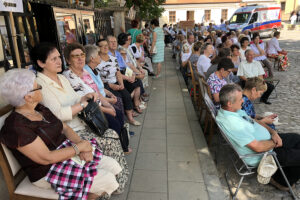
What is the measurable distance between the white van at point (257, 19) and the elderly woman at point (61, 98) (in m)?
15.8

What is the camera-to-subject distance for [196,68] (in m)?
5.03

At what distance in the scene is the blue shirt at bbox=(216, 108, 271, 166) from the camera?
7.26 feet

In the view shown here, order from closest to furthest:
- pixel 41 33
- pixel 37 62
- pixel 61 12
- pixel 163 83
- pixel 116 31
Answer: pixel 37 62, pixel 41 33, pixel 61 12, pixel 163 83, pixel 116 31

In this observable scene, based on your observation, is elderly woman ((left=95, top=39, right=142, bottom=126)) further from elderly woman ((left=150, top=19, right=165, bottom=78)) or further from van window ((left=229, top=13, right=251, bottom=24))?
van window ((left=229, top=13, right=251, bottom=24))

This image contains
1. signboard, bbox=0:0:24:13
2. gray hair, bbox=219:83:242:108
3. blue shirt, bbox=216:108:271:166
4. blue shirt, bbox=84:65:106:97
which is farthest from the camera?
blue shirt, bbox=84:65:106:97

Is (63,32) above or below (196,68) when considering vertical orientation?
above

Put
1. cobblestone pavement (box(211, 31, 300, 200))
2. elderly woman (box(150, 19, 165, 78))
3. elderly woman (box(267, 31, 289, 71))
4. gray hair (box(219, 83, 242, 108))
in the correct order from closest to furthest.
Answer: gray hair (box(219, 83, 242, 108)) < cobblestone pavement (box(211, 31, 300, 200)) < elderly woman (box(150, 19, 165, 78)) < elderly woman (box(267, 31, 289, 71))

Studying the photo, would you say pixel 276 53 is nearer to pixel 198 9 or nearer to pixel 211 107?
pixel 211 107

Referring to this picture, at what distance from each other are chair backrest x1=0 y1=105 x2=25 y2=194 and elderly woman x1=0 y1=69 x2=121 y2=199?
42 millimetres

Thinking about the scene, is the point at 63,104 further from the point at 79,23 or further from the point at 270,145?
the point at 79,23

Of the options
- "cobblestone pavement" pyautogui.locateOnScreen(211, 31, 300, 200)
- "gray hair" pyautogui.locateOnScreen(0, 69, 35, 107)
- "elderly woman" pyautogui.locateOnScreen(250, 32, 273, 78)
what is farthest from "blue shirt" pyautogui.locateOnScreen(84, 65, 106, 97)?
"elderly woman" pyautogui.locateOnScreen(250, 32, 273, 78)

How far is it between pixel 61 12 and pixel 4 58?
1516 mm

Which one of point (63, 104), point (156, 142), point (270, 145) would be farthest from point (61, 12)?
point (270, 145)

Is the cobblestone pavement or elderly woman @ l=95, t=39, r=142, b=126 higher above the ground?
A: elderly woman @ l=95, t=39, r=142, b=126
